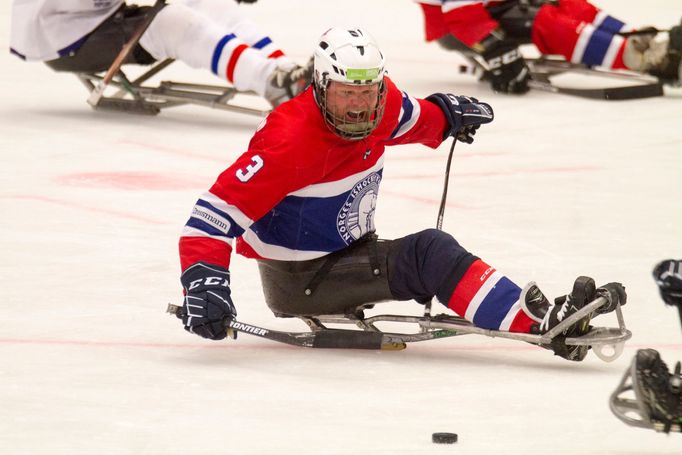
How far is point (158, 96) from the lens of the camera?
25.1 ft

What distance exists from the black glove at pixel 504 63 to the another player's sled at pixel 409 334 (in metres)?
4.22

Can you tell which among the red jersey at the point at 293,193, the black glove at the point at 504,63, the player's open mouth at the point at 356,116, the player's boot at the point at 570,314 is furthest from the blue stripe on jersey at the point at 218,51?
the player's boot at the point at 570,314

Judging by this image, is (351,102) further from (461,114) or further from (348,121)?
(461,114)

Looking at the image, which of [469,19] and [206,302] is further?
[469,19]

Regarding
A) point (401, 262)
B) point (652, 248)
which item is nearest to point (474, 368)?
point (401, 262)

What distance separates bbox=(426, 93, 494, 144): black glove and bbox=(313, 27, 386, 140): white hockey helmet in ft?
1.98

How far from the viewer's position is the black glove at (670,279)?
9.38ft

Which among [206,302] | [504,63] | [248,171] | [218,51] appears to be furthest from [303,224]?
[504,63]

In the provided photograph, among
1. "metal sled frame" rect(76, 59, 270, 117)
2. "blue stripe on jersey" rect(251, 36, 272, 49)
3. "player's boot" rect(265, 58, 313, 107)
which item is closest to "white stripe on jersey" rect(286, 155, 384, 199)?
"player's boot" rect(265, 58, 313, 107)

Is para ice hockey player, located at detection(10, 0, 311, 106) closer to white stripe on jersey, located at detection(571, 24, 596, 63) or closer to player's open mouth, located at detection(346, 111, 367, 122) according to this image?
white stripe on jersey, located at detection(571, 24, 596, 63)

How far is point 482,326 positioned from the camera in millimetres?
3871

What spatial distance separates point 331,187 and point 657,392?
1277 millimetres

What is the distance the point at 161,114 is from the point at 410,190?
2.13 metres

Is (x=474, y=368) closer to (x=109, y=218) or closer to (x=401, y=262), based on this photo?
(x=401, y=262)
